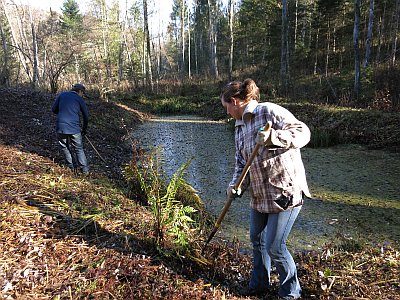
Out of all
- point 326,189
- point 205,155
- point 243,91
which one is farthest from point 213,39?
point 243,91

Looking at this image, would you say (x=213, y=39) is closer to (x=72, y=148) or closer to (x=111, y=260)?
(x=72, y=148)

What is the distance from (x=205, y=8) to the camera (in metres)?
31.3

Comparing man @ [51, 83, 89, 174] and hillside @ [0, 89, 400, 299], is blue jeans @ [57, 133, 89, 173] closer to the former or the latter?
man @ [51, 83, 89, 174]

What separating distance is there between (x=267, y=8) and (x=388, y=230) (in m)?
23.2

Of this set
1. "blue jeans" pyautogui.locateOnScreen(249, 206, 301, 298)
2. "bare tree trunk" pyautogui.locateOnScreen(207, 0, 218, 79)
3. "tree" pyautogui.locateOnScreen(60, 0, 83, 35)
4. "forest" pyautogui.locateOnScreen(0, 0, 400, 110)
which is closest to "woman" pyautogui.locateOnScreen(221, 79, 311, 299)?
"blue jeans" pyautogui.locateOnScreen(249, 206, 301, 298)

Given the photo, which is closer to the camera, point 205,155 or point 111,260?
point 111,260

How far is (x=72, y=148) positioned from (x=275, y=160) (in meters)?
4.13

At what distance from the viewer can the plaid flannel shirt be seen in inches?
76.9

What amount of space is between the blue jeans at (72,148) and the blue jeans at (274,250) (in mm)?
3602

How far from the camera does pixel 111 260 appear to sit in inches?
96.3

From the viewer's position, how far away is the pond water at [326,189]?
376 cm

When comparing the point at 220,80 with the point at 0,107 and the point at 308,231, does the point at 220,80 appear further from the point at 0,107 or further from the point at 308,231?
the point at 308,231

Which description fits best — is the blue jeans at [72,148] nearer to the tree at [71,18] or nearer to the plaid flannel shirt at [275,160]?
the plaid flannel shirt at [275,160]

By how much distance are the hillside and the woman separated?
1.82 ft
